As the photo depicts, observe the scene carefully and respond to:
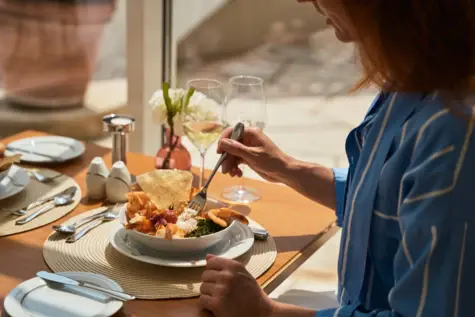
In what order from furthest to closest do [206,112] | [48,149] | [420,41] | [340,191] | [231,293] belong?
[48,149] < [206,112] < [340,191] < [231,293] < [420,41]

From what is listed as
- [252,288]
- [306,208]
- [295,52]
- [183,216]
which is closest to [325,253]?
[306,208]

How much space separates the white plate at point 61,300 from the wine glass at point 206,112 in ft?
1.71

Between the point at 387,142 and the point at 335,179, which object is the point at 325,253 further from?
the point at 387,142

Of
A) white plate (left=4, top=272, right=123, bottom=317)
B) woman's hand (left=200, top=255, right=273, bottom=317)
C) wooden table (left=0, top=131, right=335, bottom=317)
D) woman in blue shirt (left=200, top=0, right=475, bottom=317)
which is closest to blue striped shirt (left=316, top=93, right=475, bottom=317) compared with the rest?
woman in blue shirt (left=200, top=0, right=475, bottom=317)

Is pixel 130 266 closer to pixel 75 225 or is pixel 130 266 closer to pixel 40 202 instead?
pixel 75 225

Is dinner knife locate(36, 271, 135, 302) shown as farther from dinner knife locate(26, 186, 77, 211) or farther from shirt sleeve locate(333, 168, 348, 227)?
shirt sleeve locate(333, 168, 348, 227)

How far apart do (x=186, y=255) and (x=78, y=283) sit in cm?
21

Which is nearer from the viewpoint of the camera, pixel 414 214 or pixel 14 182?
pixel 414 214

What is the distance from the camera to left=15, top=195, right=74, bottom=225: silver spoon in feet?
4.66

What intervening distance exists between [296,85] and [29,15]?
225 centimetres

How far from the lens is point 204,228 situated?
1316 millimetres

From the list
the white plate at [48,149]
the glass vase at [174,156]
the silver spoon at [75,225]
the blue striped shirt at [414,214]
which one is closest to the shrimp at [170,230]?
the silver spoon at [75,225]

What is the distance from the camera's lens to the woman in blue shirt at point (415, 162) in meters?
0.90

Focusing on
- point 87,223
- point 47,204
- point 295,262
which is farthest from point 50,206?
point 295,262
